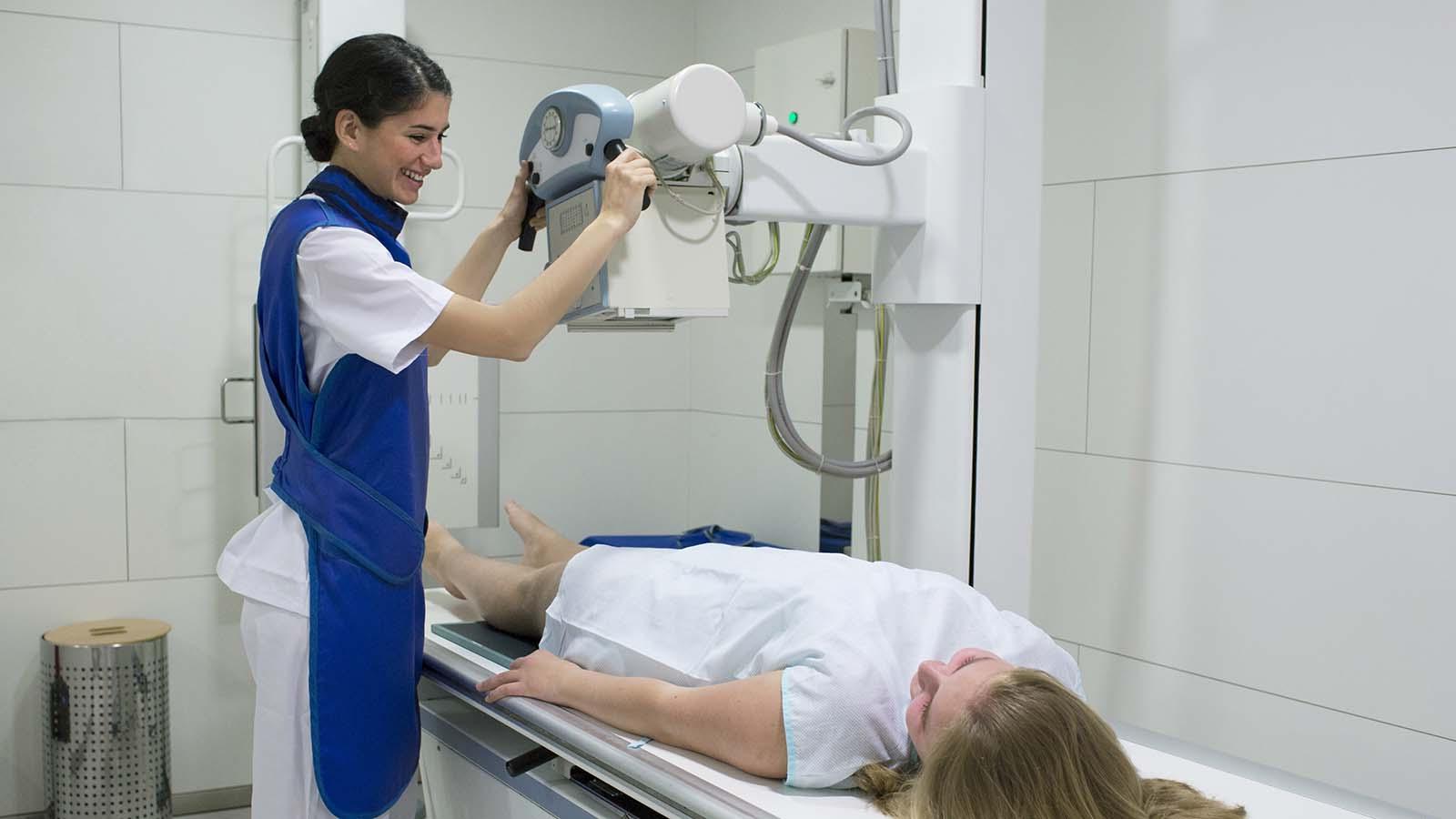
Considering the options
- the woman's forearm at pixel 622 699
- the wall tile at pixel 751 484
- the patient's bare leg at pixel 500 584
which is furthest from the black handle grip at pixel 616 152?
the wall tile at pixel 751 484

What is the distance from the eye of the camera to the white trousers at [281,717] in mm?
1675

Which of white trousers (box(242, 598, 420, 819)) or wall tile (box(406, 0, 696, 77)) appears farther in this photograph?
wall tile (box(406, 0, 696, 77))

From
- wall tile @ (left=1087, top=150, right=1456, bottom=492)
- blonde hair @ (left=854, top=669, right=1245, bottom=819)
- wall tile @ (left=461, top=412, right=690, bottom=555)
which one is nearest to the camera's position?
blonde hair @ (left=854, top=669, right=1245, bottom=819)

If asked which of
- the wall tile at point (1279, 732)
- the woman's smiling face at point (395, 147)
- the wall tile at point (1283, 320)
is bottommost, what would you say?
the wall tile at point (1279, 732)

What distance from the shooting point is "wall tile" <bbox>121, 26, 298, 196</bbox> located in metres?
3.15

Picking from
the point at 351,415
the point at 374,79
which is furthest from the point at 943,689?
the point at 374,79

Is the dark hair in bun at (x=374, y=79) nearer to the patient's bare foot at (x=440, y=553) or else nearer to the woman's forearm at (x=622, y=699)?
the woman's forearm at (x=622, y=699)

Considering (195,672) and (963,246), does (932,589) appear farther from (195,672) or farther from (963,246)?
(195,672)

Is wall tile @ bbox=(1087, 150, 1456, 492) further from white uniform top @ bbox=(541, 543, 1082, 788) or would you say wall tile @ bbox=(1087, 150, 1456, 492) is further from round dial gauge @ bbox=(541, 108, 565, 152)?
round dial gauge @ bbox=(541, 108, 565, 152)

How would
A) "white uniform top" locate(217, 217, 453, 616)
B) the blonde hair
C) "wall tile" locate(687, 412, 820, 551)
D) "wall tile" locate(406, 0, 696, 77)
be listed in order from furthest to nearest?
"wall tile" locate(406, 0, 696, 77), "wall tile" locate(687, 412, 820, 551), "white uniform top" locate(217, 217, 453, 616), the blonde hair

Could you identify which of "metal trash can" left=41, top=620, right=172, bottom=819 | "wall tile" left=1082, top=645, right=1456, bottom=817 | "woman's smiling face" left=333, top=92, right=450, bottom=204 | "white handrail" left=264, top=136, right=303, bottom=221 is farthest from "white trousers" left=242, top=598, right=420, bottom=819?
"white handrail" left=264, top=136, right=303, bottom=221

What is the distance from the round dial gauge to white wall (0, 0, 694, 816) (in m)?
1.80

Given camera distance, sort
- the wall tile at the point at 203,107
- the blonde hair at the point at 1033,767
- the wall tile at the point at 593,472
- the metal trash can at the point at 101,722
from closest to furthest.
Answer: the blonde hair at the point at 1033,767, the metal trash can at the point at 101,722, the wall tile at the point at 203,107, the wall tile at the point at 593,472

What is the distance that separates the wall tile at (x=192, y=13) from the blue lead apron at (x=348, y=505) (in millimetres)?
1844
